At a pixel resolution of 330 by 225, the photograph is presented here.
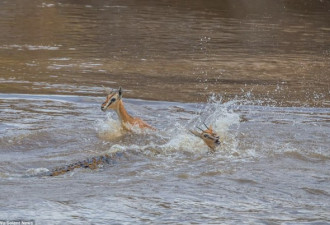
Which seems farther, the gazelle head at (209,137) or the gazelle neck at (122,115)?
the gazelle neck at (122,115)

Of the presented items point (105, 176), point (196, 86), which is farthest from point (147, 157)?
point (196, 86)

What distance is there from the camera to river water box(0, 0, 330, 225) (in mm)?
7223

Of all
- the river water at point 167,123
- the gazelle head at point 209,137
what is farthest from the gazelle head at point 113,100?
the gazelle head at point 209,137

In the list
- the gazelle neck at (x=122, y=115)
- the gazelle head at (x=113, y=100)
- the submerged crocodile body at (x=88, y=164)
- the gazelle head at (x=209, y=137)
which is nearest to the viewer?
the submerged crocodile body at (x=88, y=164)

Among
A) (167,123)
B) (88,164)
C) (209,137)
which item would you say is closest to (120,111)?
(167,123)

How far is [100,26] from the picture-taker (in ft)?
76.2

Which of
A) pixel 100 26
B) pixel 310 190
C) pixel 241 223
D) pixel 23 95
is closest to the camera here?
pixel 241 223

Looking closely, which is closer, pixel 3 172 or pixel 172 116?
pixel 3 172

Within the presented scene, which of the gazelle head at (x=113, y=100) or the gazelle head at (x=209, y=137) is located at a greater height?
the gazelle head at (x=113, y=100)

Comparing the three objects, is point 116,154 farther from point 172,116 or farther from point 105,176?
point 172,116

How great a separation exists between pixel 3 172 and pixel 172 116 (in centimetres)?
374

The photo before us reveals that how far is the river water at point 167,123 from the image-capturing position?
7223 millimetres

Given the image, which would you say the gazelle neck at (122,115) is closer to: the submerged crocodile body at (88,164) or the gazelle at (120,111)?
the gazelle at (120,111)

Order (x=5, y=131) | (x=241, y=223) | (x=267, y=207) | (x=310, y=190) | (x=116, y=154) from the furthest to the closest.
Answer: (x=5, y=131), (x=116, y=154), (x=310, y=190), (x=267, y=207), (x=241, y=223)
